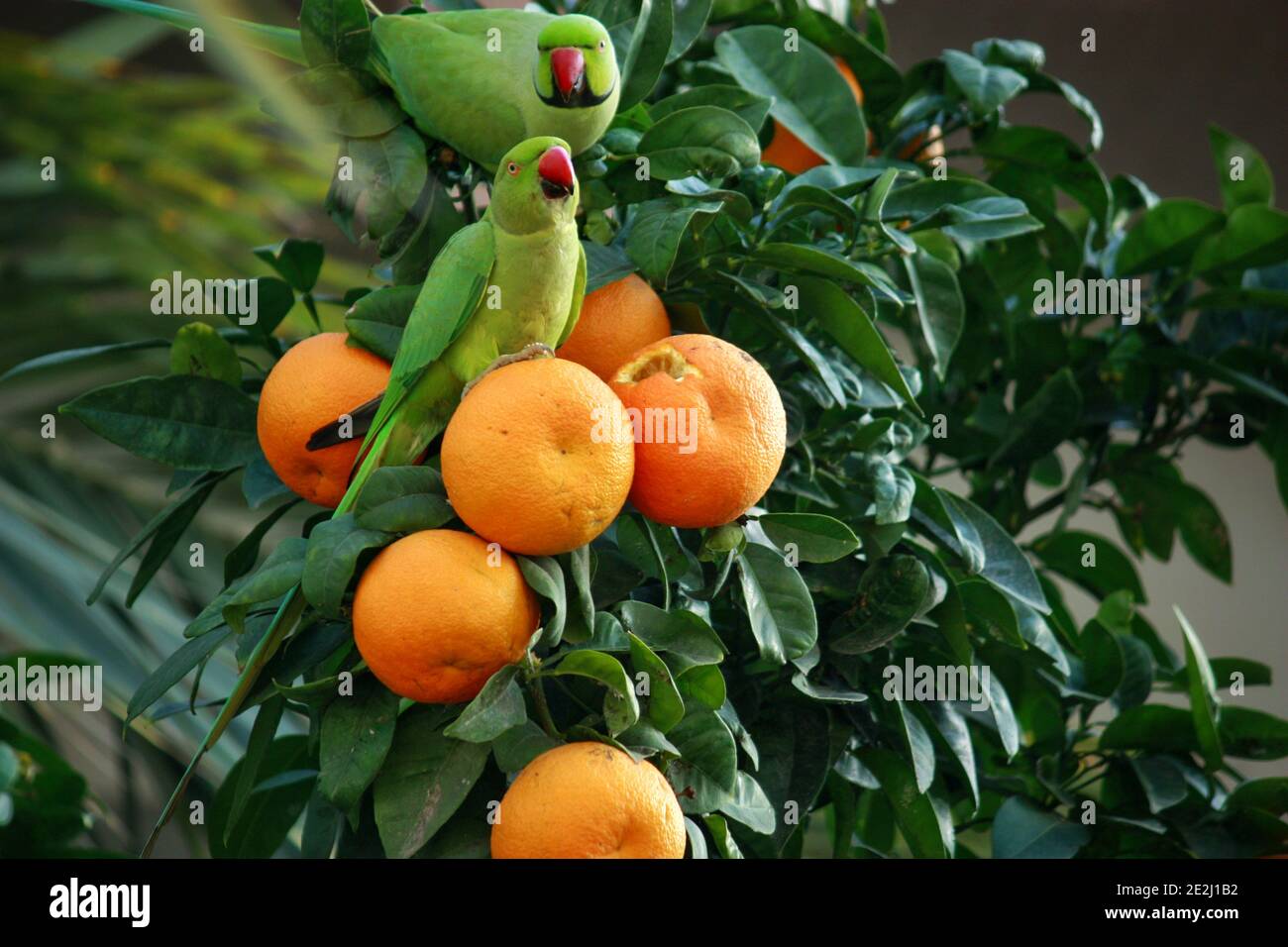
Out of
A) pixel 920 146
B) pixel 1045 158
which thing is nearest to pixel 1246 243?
pixel 1045 158

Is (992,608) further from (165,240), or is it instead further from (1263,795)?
(165,240)

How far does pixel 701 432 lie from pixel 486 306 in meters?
0.16

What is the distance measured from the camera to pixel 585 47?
628 millimetres

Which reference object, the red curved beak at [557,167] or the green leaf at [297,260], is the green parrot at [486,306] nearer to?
the red curved beak at [557,167]

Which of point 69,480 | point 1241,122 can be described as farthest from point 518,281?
point 1241,122

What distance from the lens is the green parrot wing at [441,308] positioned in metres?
0.62

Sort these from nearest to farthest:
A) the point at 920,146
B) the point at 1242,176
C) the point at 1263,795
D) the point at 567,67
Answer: the point at 567,67, the point at 1263,795, the point at 920,146, the point at 1242,176

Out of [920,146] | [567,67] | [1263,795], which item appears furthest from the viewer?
[920,146]

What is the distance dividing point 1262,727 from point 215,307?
822 mm

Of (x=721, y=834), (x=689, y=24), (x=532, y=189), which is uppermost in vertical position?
(x=689, y=24)

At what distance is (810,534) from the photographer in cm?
64
